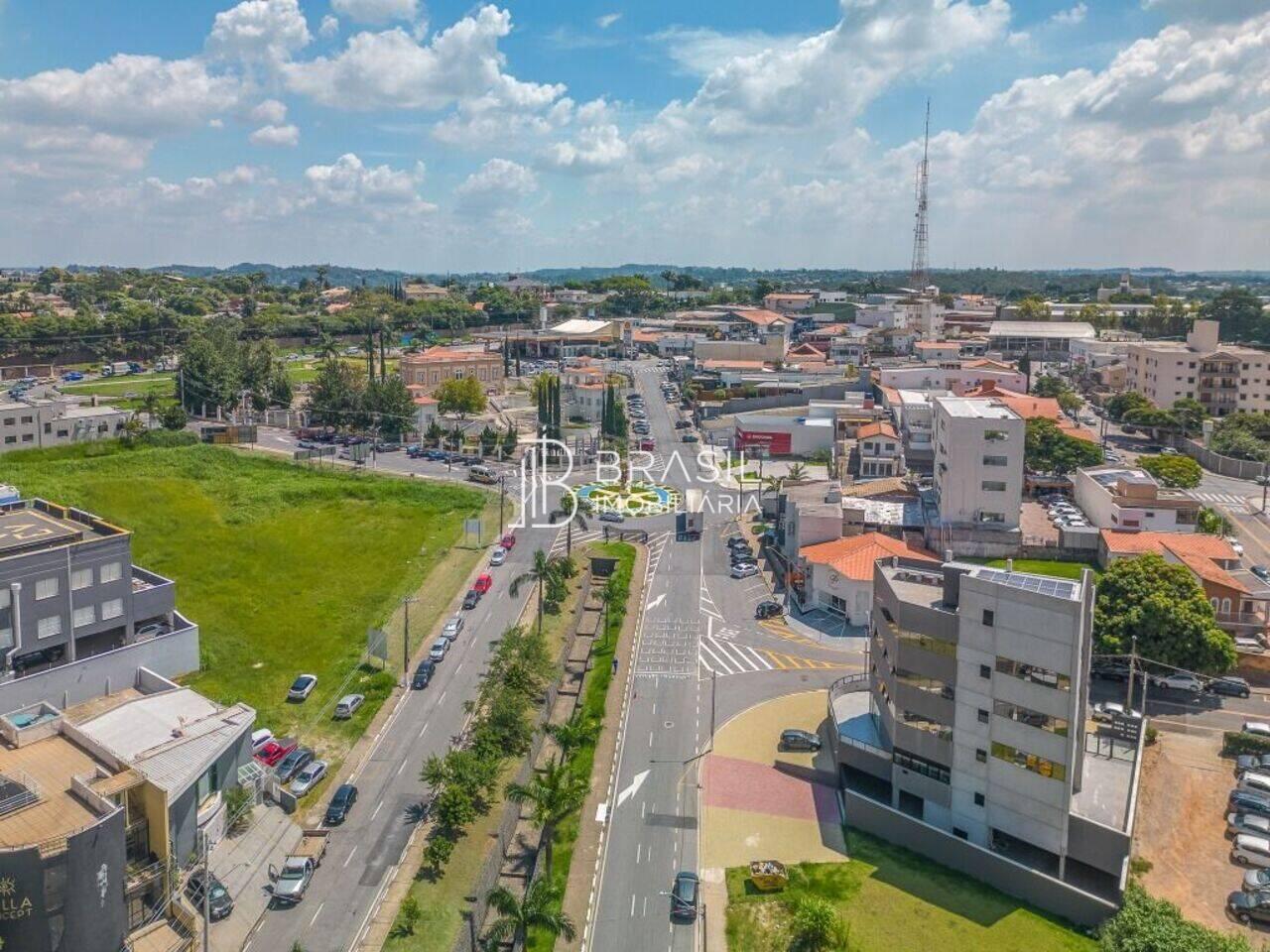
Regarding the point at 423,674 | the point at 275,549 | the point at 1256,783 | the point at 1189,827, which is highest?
the point at 275,549

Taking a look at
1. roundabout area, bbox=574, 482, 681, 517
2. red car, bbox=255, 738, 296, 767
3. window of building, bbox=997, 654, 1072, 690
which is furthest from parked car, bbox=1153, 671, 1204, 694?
red car, bbox=255, 738, 296, 767

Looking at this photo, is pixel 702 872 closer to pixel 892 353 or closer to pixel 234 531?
pixel 234 531

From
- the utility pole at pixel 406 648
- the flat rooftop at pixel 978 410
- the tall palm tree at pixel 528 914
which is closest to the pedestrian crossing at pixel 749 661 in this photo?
the utility pole at pixel 406 648

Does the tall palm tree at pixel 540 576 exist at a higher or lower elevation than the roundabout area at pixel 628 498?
lower

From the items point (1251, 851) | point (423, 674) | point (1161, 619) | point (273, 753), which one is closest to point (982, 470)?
point (1161, 619)

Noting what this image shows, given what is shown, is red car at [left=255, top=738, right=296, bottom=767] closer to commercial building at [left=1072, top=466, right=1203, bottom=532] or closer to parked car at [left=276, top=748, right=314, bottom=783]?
parked car at [left=276, top=748, right=314, bottom=783]

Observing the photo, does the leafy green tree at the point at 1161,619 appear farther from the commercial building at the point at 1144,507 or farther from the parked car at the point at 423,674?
the parked car at the point at 423,674

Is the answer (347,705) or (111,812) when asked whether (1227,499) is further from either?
(111,812)
